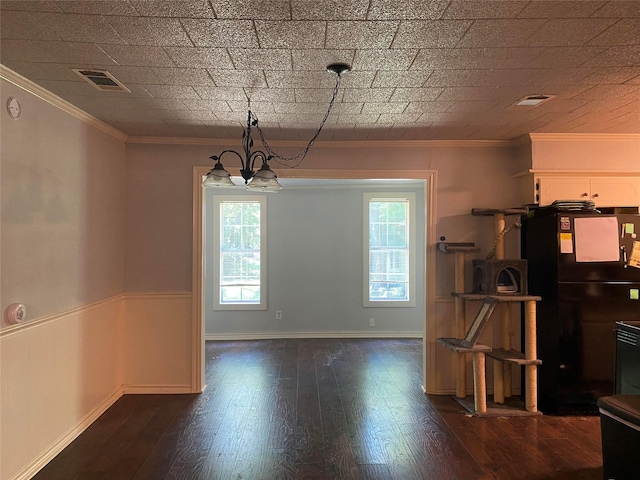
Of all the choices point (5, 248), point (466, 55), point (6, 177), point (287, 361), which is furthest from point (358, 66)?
point (287, 361)

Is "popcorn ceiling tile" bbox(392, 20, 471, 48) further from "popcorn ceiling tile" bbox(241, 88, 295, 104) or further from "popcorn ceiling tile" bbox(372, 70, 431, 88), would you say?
"popcorn ceiling tile" bbox(241, 88, 295, 104)

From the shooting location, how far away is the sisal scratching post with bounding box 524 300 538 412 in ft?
11.5

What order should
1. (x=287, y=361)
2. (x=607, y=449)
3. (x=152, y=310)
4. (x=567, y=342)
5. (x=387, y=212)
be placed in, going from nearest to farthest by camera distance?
(x=607, y=449), (x=567, y=342), (x=152, y=310), (x=287, y=361), (x=387, y=212)

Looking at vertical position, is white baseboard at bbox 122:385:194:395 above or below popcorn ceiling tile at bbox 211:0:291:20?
below

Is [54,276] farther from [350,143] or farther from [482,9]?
[482,9]

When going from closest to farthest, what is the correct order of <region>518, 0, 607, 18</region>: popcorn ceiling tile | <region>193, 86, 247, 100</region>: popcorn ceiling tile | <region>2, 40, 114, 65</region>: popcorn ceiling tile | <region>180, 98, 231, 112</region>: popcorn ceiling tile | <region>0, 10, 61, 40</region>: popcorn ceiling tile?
<region>518, 0, 607, 18</region>: popcorn ceiling tile < <region>0, 10, 61, 40</region>: popcorn ceiling tile < <region>2, 40, 114, 65</region>: popcorn ceiling tile < <region>193, 86, 247, 100</region>: popcorn ceiling tile < <region>180, 98, 231, 112</region>: popcorn ceiling tile

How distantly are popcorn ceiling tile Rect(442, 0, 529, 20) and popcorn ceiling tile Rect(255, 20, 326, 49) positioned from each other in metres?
0.55

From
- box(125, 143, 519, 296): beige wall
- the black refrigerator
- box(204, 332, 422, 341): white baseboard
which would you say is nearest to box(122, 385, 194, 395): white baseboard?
box(125, 143, 519, 296): beige wall

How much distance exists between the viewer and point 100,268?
3.49 meters

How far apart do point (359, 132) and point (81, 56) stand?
2.18 m

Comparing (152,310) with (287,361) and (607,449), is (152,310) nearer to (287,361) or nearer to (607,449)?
(287,361)

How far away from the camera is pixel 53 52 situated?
7.00 ft

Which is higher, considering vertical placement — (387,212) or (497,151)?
(497,151)

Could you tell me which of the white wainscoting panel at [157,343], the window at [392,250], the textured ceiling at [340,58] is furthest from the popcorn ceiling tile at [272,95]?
the window at [392,250]
